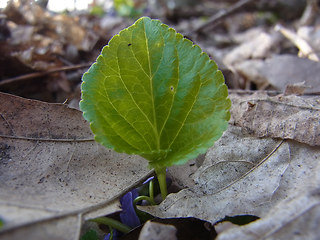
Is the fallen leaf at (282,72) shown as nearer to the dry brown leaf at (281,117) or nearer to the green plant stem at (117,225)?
the dry brown leaf at (281,117)

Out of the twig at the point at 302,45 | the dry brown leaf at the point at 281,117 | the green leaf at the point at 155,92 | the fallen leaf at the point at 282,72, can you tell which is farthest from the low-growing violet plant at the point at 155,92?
the twig at the point at 302,45

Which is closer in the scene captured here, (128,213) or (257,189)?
(257,189)

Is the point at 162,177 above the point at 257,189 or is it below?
above

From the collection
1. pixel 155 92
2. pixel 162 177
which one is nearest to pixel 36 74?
pixel 155 92

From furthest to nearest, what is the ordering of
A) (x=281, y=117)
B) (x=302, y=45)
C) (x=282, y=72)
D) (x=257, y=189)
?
(x=302, y=45), (x=282, y=72), (x=281, y=117), (x=257, y=189)

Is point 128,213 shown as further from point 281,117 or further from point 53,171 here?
point 281,117

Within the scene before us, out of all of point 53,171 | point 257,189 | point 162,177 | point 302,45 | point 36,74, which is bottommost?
point 257,189

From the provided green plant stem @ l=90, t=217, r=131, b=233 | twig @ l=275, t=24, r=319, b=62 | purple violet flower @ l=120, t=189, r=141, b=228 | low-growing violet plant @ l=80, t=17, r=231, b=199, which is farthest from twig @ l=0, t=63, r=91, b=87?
twig @ l=275, t=24, r=319, b=62
